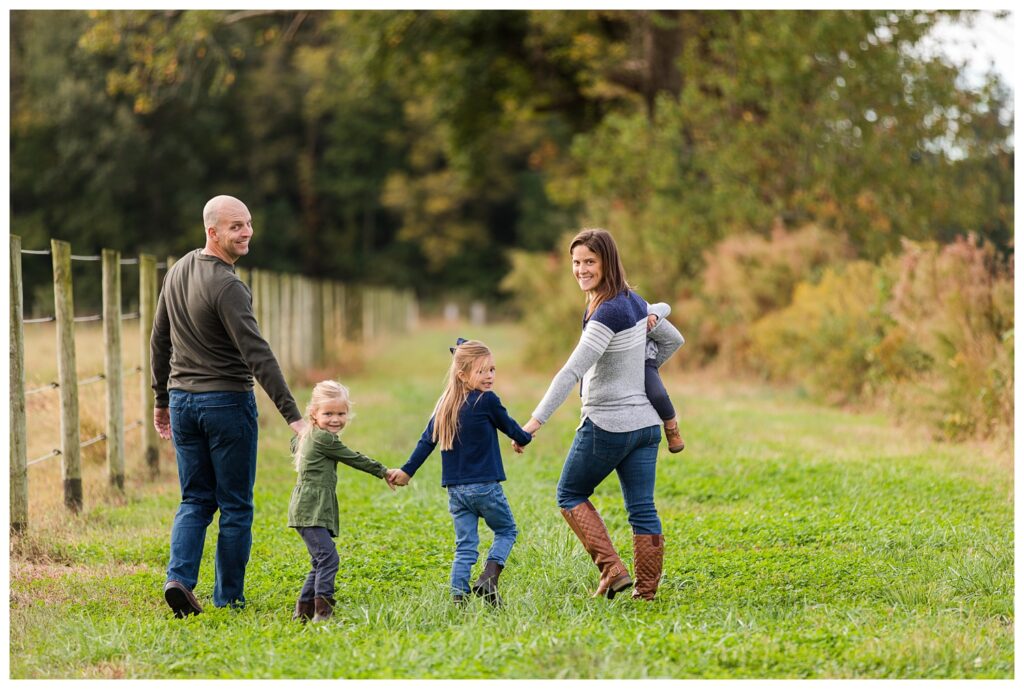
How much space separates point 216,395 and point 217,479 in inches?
18.2

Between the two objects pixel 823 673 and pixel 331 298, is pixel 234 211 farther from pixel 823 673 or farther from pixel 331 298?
pixel 331 298

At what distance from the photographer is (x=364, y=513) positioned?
347 inches

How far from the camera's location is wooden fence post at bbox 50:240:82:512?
28.5ft

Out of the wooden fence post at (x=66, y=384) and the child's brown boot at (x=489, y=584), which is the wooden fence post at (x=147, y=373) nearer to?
the wooden fence post at (x=66, y=384)

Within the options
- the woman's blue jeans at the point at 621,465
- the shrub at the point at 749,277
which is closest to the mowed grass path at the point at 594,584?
the woman's blue jeans at the point at 621,465

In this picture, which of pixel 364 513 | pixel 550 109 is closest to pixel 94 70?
pixel 550 109

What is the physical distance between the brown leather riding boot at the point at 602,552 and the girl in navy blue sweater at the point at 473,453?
1.33 ft

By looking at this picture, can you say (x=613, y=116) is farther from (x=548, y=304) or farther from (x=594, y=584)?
(x=594, y=584)

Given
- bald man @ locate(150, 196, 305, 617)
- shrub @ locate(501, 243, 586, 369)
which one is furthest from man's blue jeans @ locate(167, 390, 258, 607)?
shrub @ locate(501, 243, 586, 369)

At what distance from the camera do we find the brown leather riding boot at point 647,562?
20.4 feet

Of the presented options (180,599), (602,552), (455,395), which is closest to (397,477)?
(455,395)

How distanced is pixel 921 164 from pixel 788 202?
231 centimetres

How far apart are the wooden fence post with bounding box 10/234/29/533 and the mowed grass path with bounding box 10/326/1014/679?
208mm

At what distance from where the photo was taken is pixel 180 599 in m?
6.05
